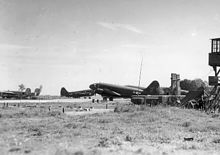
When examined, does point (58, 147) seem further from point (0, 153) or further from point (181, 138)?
point (181, 138)

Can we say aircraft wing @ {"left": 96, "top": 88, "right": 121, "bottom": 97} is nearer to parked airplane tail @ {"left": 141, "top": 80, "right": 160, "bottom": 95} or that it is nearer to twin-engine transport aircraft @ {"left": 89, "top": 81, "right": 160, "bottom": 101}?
twin-engine transport aircraft @ {"left": 89, "top": 81, "right": 160, "bottom": 101}

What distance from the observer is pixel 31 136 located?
14.7 m

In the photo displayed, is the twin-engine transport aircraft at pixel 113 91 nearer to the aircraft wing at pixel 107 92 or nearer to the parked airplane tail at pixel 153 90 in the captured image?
the aircraft wing at pixel 107 92

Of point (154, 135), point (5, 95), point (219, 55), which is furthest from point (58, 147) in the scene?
point (5, 95)

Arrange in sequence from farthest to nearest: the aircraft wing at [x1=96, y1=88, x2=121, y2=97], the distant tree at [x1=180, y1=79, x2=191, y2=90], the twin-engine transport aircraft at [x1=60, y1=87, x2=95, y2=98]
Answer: the distant tree at [x1=180, y1=79, x2=191, y2=90], the twin-engine transport aircraft at [x1=60, y1=87, x2=95, y2=98], the aircraft wing at [x1=96, y1=88, x2=121, y2=97]

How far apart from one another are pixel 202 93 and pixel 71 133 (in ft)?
77.8

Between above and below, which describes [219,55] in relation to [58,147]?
above

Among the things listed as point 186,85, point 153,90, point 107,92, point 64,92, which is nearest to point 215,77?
point 153,90

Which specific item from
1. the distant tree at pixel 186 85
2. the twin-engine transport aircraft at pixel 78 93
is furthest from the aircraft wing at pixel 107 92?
the distant tree at pixel 186 85

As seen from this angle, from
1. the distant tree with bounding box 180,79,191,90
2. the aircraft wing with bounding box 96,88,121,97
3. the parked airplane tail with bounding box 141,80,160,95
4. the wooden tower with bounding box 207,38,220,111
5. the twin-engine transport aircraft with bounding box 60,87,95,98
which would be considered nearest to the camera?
the wooden tower with bounding box 207,38,220,111

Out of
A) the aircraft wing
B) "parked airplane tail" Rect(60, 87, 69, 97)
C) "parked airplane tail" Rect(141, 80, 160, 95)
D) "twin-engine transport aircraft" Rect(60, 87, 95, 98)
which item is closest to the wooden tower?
"parked airplane tail" Rect(141, 80, 160, 95)

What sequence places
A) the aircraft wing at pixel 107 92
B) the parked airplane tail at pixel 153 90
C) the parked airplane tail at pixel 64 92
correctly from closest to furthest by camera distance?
the parked airplane tail at pixel 153 90 < the aircraft wing at pixel 107 92 < the parked airplane tail at pixel 64 92

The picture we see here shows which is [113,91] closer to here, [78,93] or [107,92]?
[107,92]

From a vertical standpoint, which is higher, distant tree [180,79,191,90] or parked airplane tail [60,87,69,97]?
distant tree [180,79,191,90]
